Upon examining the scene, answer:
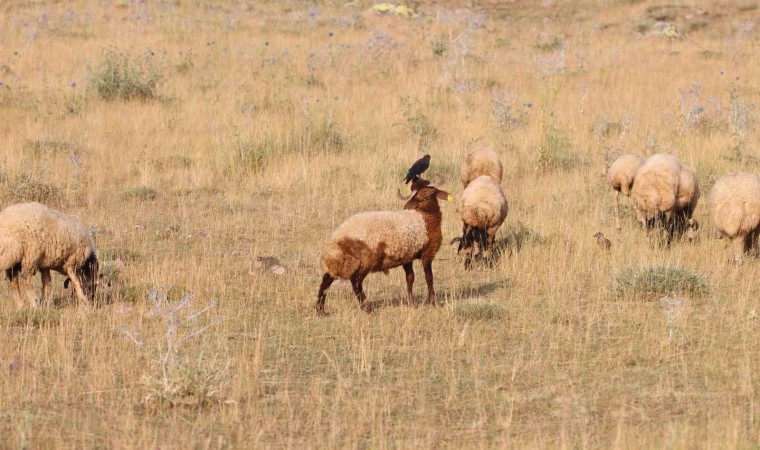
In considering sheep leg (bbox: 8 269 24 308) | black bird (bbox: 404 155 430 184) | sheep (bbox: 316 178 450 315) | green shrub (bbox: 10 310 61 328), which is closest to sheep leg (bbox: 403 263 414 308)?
sheep (bbox: 316 178 450 315)

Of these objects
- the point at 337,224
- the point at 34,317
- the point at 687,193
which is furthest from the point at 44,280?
the point at 687,193

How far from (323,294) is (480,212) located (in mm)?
2808

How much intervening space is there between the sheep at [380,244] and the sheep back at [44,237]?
7.45 feet

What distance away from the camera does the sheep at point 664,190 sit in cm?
1156

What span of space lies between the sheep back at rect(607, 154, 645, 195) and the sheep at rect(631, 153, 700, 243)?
789 millimetres

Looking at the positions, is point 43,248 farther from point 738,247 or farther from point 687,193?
point 687,193

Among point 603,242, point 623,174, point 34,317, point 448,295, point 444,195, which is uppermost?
point 444,195

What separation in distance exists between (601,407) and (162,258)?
21.5ft

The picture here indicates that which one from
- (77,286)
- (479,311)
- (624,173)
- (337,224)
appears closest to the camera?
(479,311)

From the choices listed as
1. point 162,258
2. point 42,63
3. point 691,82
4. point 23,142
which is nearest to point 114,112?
point 23,142

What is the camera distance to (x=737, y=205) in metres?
10.4

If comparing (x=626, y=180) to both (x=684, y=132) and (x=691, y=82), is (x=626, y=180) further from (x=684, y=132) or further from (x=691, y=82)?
(x=691, y=82)

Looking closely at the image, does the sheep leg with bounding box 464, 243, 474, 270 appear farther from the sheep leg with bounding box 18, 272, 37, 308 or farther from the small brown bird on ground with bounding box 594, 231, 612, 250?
the sheep leg with bounding box 18, 272, 37, 308

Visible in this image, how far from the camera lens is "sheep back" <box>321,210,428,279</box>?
8375mm
